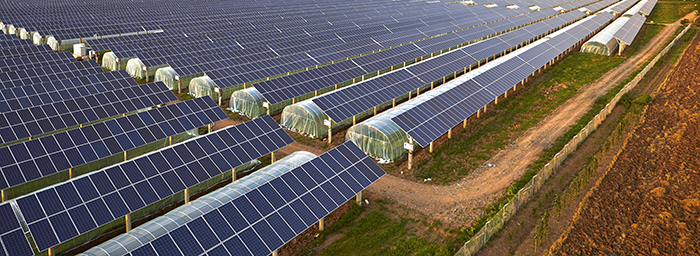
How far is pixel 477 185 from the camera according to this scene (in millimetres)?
28281

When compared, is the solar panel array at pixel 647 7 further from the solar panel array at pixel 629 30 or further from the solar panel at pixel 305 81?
the solar panel at pixel 305 81

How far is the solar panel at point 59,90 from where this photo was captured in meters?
33.7

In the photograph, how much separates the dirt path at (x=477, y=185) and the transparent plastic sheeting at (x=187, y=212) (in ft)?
19.6

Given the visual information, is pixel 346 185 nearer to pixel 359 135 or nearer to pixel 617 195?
pixel 359 135

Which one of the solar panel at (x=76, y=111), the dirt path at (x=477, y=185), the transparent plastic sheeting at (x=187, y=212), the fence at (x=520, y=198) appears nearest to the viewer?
the transparent plastic sheeting at (x=187, y=212)

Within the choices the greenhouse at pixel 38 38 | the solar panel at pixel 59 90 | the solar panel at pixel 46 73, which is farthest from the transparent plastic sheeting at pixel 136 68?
the greenhouse at pixel 38 38

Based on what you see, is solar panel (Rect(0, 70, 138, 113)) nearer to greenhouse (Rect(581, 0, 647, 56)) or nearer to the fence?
the fence

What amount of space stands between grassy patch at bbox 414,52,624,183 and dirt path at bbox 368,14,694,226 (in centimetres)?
91

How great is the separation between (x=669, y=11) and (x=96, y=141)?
449 ft

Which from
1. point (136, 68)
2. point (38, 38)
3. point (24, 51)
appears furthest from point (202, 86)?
point (38, 38)

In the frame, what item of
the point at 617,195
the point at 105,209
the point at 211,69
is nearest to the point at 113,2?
the point at 211,69

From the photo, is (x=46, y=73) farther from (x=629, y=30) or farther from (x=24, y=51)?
(x=629, y=30)

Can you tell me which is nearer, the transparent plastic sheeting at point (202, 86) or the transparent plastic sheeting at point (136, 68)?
the transparent plastic sheeting at point (202, 86)

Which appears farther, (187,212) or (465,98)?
(465,98)
